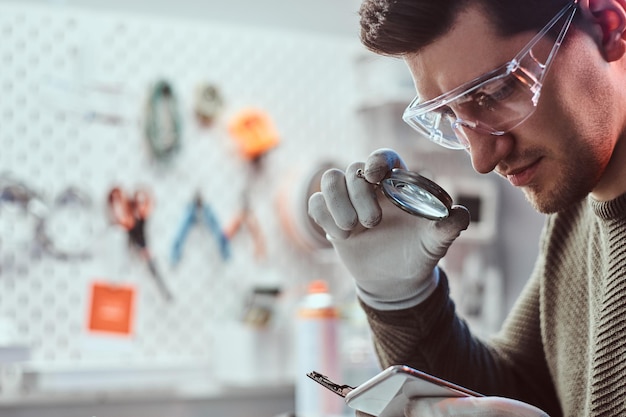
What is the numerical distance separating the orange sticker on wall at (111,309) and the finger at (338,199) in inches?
50.1

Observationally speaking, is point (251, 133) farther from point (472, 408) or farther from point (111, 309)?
point (472, 408)

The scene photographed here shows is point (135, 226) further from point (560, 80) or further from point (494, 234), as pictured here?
point (560, 80)

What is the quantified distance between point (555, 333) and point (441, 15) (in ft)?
1.96

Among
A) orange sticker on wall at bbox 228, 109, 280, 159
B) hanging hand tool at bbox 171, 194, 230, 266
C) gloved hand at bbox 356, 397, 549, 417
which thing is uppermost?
orange sticker on wall at bbox 228, 109, 280, 159

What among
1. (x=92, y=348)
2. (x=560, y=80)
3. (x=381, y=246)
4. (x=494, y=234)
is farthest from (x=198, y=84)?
(x=560, y=80)

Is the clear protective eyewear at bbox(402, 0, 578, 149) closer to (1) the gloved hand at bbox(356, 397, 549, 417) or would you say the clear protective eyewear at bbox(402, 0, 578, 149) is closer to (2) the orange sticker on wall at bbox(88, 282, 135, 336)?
(1) the gloved hand at bbox(356, 397, 549, 417)

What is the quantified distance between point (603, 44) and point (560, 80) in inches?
3.4

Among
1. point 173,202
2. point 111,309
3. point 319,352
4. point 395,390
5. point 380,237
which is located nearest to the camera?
point 395,390

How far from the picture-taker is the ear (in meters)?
1.10

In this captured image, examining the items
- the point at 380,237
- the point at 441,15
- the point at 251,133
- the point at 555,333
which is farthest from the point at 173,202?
the point at 441,15

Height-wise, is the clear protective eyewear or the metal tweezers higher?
the clear protective eyewear

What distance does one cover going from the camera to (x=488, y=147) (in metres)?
1.12

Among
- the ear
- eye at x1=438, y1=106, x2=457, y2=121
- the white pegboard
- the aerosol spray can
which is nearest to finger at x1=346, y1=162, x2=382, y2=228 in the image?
eye at x1=438, y1=106, x2=457, y2=121

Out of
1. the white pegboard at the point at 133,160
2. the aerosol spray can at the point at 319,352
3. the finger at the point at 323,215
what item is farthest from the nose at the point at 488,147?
the white pegboard at the point at 133,160
